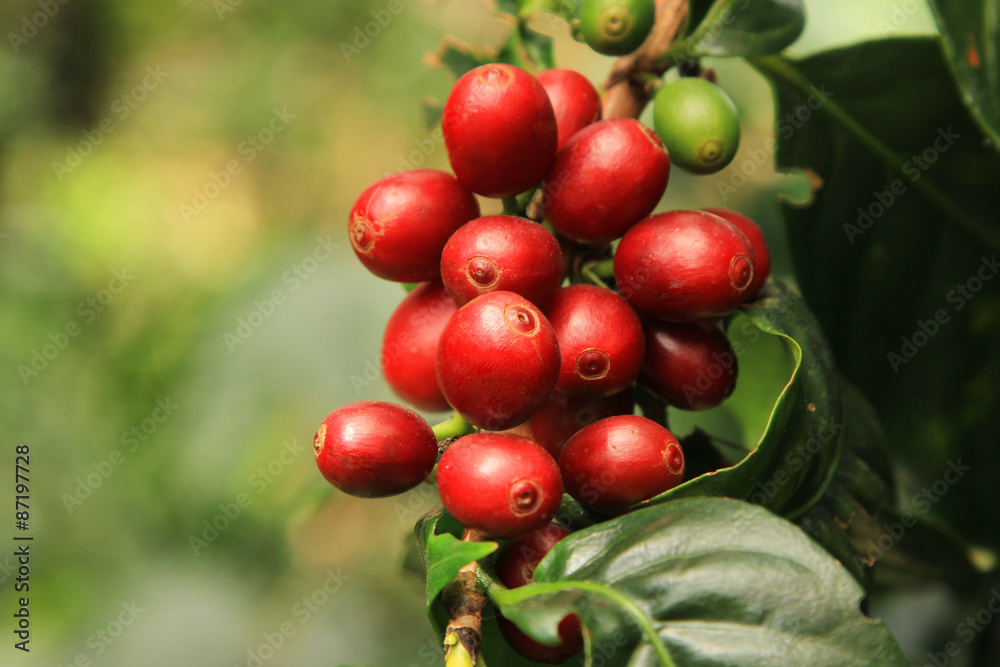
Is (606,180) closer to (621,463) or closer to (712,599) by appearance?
(621,463)

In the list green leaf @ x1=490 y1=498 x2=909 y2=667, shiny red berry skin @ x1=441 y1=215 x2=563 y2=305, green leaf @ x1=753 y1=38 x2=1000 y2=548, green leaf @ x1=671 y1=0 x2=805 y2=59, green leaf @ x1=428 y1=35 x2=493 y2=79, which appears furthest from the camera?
green leaf @ x1=428 y1=35 x2=493 y2=79

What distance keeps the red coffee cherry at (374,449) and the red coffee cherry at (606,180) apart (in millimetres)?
272

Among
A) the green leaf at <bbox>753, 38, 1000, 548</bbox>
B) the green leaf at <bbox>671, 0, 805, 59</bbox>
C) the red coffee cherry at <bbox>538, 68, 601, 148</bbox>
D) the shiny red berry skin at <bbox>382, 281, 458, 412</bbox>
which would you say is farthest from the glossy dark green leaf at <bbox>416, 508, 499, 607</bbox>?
the green leaf at <bbox>753, 38, 1000, 548</bbox>

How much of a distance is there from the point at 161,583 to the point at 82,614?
19.0 inches

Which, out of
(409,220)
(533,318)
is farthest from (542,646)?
(409,220)

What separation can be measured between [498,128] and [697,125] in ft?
0.86

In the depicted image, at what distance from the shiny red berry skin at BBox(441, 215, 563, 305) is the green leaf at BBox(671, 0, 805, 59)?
430mm

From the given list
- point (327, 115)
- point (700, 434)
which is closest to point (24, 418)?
point (327, 115)

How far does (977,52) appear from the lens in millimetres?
834

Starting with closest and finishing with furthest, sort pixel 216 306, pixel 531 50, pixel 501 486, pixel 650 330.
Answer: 1. pixel 501 486
2. pixel 650 330
3. pixel 531 50
4. pixel 216 306

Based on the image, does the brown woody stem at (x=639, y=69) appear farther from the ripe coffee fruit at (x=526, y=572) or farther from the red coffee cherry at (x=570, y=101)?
the ripe coffee fruit at (x=526, y=572)

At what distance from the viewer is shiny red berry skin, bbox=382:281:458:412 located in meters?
0.80

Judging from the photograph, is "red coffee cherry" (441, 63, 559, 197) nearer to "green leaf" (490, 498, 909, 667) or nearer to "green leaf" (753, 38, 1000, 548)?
"green leaf" (490, 498, 909, 667)

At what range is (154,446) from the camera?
2.25 m
